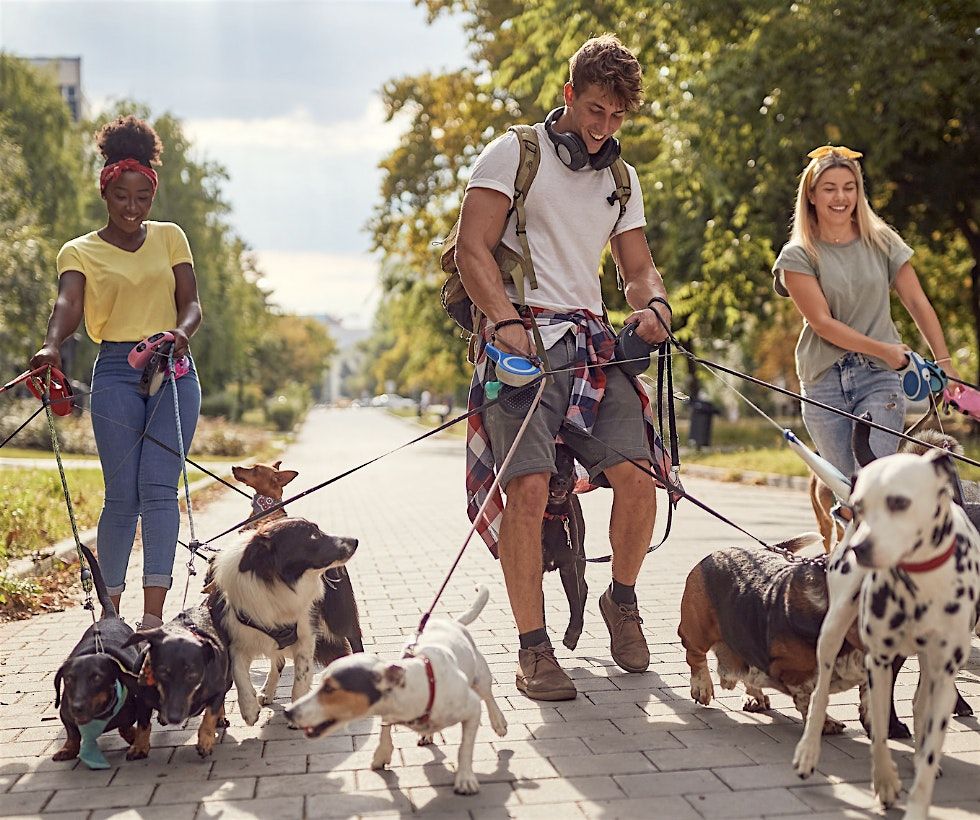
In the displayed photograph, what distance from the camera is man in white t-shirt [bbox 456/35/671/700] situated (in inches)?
187

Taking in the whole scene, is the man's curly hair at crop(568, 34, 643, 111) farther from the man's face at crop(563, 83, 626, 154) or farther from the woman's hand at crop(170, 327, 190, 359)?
the woman's hand at crop(170, 327, 190, 359)

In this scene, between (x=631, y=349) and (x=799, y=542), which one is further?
(x=631, y=349)

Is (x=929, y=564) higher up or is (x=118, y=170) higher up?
(x=118, y=170)

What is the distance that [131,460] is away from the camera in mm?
5219

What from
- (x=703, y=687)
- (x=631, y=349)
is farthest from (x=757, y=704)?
(x=631, y=349)

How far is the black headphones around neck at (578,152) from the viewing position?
16.2 ft

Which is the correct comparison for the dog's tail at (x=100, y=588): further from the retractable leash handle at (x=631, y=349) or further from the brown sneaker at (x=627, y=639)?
the retractable leash handle at (x=631, y=349)

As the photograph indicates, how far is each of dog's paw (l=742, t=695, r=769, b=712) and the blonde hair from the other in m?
2.22

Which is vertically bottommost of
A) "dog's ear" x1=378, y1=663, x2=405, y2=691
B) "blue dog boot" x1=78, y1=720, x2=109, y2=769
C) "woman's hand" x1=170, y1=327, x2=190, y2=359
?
"blue dog boot" x1=78, y1=720, x2=109, y2=769

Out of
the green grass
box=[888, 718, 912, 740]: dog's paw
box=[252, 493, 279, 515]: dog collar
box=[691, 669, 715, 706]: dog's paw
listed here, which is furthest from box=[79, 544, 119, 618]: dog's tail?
the green grass

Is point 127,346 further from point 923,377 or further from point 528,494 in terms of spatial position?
point 923,377

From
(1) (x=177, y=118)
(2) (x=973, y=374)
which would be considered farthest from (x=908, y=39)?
(1) (x=177, y=118)

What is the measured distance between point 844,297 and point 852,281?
0.09 meters

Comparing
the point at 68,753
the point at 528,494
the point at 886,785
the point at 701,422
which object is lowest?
the point at 701,422
